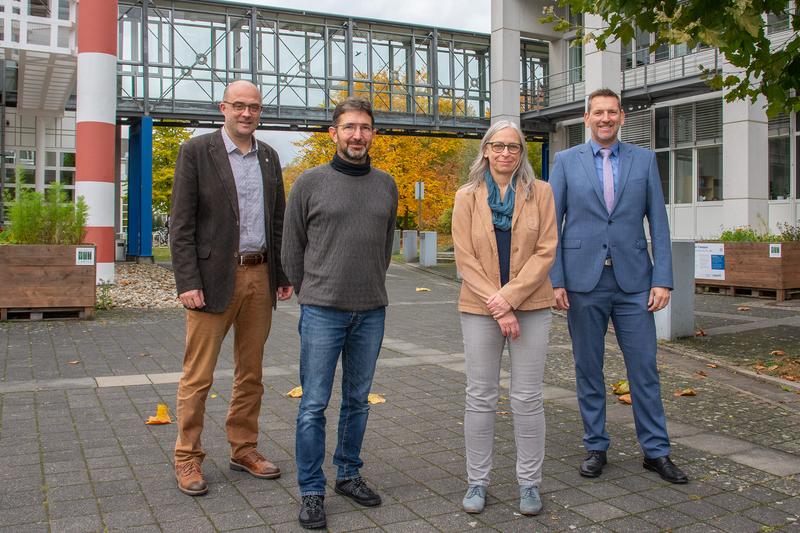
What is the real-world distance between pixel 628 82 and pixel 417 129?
7.72 metres

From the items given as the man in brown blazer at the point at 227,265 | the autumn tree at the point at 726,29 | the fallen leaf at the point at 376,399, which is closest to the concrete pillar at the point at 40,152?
the autumn tree at the point at 726,29

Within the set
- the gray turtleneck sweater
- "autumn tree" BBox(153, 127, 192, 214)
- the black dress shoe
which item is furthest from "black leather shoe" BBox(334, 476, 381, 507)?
"autumn tree" BBox(153, 127, 192, 214)

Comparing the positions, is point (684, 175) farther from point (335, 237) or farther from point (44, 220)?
point (335, 237)

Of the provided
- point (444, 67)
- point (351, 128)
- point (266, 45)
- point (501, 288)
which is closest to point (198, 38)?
point (266, 45)

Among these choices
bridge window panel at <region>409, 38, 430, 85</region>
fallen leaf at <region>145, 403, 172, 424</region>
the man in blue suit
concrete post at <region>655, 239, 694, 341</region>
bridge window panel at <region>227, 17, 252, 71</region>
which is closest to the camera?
the man in blue suit

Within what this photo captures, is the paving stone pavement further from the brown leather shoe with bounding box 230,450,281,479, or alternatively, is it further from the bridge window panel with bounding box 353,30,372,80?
the bridge window panel with bounding box 353,30,372,80

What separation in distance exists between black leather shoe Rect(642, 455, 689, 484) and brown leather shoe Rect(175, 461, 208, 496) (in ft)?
8.49

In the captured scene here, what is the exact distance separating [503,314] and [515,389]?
45 centimetres

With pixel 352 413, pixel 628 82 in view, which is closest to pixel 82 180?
pixel 352 413

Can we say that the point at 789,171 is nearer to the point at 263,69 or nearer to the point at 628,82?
the point at 628,82

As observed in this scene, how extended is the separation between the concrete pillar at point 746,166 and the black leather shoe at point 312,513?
1816cm

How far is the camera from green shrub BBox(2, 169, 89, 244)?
447 inches

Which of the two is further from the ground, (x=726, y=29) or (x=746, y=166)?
(x=746, y=166)

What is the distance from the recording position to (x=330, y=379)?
3.97m
